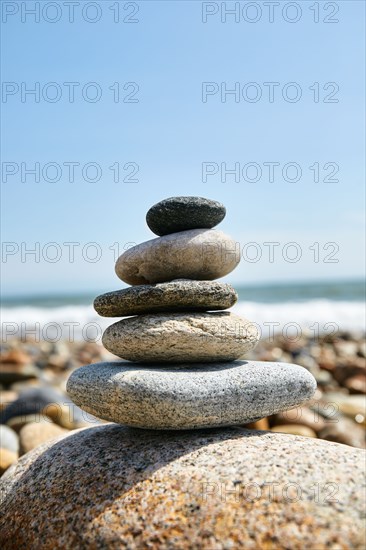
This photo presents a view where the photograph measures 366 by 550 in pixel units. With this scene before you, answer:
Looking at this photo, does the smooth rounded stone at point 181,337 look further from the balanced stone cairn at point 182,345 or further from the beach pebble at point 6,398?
the beach pebble at point 6,398

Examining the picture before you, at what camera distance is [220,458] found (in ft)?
9.15

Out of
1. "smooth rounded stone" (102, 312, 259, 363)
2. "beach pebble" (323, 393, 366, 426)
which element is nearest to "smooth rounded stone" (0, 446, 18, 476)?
"smooth rounded stone" (102, 312, 259, 363)

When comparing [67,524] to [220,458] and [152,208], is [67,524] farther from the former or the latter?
Result: [152,208]

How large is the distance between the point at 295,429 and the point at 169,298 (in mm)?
3093

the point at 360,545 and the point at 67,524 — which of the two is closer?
the point at 360,545

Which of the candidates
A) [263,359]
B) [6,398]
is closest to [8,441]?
[6,398]

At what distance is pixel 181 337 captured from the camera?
3207 mm

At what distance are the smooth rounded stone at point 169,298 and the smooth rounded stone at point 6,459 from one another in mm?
2030

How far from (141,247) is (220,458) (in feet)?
5.15

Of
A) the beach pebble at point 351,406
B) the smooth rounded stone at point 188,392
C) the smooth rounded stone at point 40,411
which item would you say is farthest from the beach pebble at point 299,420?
the smooth rounded stone at point 188,392

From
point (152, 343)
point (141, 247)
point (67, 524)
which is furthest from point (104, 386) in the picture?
point (141, 247)

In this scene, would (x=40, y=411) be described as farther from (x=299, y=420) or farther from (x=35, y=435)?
(x=299, y=420)

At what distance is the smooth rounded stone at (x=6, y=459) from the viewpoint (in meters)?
4.50

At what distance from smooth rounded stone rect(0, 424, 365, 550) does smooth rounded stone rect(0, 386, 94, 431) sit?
116 inches
